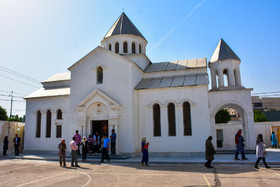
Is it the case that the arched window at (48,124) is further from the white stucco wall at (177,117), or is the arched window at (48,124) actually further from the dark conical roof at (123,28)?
the dark conical roof at (123,28)

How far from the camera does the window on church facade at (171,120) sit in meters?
19.3

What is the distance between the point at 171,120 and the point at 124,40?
10259mm

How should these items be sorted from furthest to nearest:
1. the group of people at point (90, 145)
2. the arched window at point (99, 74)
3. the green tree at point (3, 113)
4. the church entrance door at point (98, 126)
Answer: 1. the green tree at point (3, 113)
2. the arched window at point (99, 74)
3. the church entrance door at point (98, 126)
4. the group of people at point (90, 145)

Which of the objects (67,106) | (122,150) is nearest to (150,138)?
(122,150)

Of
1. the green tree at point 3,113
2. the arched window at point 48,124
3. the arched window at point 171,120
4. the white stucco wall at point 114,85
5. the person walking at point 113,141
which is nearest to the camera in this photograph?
the person walking at point 113,141

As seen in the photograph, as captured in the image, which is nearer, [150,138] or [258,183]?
[258,183]

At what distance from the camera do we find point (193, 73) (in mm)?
22031

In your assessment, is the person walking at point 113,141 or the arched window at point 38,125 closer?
the person walking at point 113,141

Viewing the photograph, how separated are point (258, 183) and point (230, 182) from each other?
1.01 m

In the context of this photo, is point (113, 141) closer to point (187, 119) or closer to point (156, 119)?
point (156, 119)

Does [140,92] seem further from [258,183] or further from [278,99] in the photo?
[278,99]

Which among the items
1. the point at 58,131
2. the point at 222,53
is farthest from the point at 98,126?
the point at 222,53

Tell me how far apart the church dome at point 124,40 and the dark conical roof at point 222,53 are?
7.77 metres

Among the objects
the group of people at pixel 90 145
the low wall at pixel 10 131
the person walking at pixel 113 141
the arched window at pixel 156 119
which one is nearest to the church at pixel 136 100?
the arched window at pixel 156 119
